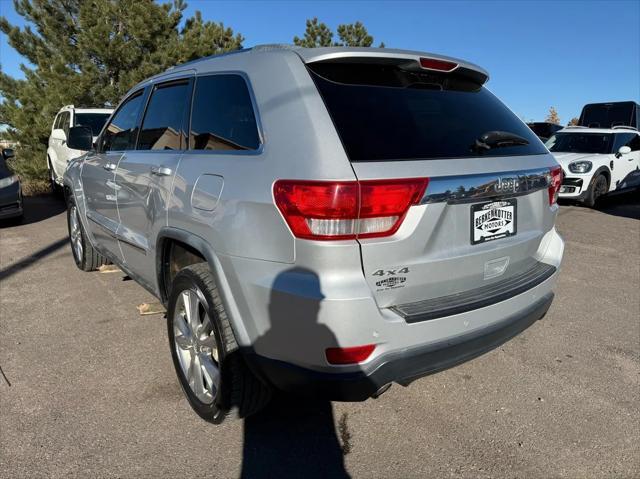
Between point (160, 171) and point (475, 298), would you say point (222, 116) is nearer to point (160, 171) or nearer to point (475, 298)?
point (160, 171)

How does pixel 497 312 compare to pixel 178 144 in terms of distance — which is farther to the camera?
pixel 178 144

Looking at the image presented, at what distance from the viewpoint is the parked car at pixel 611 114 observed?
15.9 m

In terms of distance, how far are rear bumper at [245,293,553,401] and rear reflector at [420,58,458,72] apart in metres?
Answer: 1.29

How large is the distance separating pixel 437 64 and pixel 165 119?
1.74m

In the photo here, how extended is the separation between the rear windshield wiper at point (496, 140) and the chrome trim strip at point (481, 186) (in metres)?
0.16

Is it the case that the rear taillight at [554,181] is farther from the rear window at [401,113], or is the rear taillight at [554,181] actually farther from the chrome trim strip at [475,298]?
the chrome trim strip at [475,298]

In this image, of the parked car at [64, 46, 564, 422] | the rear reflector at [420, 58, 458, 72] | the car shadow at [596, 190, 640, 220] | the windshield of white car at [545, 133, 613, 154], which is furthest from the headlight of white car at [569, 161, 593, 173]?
the rear reflector at [420, 58, 458, 72]

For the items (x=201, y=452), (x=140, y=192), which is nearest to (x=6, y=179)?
(x=140, y=192)

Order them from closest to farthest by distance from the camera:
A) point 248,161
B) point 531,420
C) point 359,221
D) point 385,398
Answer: point 359,221 → point 248,161 → point 531,420 → point 385,398

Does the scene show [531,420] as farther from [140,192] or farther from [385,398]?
[140,192]

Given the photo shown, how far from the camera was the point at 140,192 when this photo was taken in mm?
3262

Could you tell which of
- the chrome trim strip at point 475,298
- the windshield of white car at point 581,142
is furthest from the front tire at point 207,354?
the windshield of white car at point 581,142

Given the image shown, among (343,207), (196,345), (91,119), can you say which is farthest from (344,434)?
(91,119)

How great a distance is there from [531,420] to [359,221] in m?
1.63
